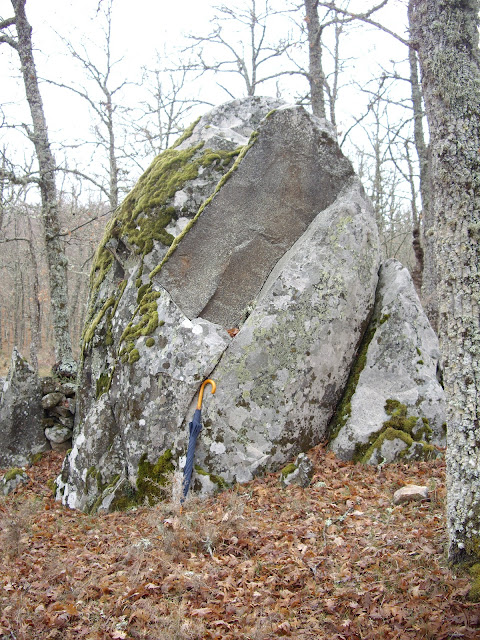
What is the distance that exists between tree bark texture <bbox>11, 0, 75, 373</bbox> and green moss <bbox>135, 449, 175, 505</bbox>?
534 cm

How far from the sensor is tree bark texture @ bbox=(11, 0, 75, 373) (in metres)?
11.1

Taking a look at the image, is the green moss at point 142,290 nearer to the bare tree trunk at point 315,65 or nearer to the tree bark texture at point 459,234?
the tree bark texture at point 459,234

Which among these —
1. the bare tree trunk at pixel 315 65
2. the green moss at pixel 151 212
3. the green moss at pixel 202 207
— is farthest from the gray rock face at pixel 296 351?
the bare tree trunk at pixel 315 65

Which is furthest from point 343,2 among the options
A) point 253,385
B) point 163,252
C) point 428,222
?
point 253,385

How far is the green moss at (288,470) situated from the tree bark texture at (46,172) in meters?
6.53

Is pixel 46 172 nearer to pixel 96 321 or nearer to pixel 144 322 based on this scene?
pixel 96 321

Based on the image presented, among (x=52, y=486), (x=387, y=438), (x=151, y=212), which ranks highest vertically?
(x=151, y=212)

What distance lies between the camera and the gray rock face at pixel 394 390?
6.47 m

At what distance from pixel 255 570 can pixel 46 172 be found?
9.72 metres

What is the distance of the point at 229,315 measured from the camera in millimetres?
7391

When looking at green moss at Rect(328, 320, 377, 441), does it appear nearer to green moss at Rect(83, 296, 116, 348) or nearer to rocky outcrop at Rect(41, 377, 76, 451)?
green moss at Rect(83, 296, 116, 348)

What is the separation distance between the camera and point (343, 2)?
53.3ft

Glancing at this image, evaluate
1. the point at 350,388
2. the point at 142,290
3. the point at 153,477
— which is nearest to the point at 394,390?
A: the point at 350,388

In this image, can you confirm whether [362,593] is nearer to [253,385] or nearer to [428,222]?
[253,385]
